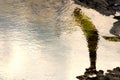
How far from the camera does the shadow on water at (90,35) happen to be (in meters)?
21.4

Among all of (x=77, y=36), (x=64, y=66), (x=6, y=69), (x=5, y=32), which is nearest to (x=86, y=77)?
(x=64, y=66)

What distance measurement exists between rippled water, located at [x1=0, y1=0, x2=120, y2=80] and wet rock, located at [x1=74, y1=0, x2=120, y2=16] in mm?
2804

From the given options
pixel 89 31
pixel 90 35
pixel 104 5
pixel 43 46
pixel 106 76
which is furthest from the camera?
pixel 104 5

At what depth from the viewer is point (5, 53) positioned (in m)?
22.2

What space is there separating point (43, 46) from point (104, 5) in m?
11.7

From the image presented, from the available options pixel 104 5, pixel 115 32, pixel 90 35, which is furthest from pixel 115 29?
pixel 104 5

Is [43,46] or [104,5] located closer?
[43,46]

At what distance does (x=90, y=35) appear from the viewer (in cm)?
2667

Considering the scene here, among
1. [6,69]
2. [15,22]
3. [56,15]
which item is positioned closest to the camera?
[6,69]

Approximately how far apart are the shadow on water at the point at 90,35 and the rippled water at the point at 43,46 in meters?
0.35

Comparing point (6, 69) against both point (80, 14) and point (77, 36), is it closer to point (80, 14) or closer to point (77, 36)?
point (77, 36)

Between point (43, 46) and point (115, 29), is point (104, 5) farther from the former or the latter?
point (43, 46)

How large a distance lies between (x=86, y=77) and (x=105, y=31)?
8737 mm

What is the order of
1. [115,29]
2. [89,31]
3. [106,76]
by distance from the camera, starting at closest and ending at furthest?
1. [106,76]
2. [89,31]
3. [115,29]
